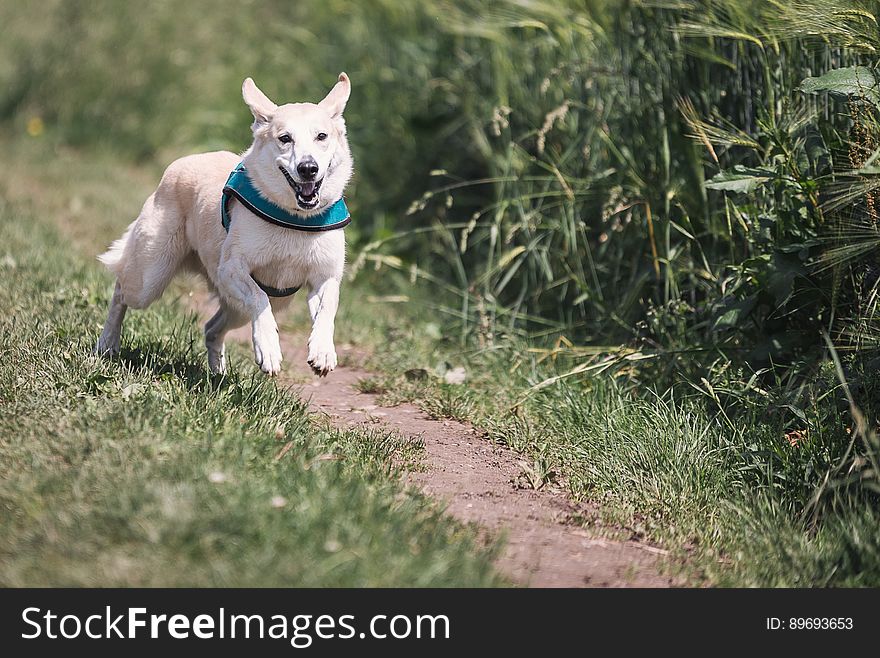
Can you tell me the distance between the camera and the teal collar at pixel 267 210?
4.10 m

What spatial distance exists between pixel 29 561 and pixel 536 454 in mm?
2133

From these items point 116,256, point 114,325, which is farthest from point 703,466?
point 116,256

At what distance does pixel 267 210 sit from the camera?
161 inches

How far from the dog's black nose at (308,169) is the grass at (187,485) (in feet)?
2.98

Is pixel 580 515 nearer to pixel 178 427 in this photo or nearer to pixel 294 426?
pixel 294 426

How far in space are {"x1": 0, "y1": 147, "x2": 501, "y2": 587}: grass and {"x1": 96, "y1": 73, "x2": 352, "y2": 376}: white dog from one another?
29cm

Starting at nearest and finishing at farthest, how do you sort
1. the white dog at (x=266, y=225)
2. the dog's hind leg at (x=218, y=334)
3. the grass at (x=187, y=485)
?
the grass at (x=187, y=485) → the white dog at (x=266, y=225) → the dog's hind leg at (x=218, y=334)

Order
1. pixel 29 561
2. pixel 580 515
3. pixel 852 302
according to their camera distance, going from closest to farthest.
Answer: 1. pixel 29 561
2. pixel 580 515
3. pixel 852 302

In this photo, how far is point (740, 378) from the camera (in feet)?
14.9

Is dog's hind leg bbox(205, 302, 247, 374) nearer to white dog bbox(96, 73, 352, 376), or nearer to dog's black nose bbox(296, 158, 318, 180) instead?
white dog bbox(96, 73, 352, 376)

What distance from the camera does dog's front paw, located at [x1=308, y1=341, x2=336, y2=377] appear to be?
12.9 ft

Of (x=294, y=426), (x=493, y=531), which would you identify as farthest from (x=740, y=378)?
(x=294, y=426)

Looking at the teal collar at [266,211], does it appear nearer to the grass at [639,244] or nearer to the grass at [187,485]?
the grass at [187,485]

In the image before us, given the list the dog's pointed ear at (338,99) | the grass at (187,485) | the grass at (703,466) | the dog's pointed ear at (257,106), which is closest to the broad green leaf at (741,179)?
the grass at (703,466)
